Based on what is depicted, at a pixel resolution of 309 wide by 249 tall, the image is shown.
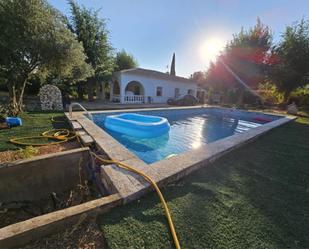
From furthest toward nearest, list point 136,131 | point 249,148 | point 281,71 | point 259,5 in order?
1. point 281,71
2. point 259,5
3. point 136,131
4. point 249,148

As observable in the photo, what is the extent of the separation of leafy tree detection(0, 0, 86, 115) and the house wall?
672 cm

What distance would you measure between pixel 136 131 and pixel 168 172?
3324 millimetres

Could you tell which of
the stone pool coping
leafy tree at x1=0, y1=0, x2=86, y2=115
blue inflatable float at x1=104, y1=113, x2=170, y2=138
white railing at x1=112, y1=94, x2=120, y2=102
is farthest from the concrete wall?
white railing at x1=112, y1=94, x2=120, y2=102

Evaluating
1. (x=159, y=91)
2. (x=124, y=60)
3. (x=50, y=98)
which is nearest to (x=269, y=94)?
(x=159, y=91)

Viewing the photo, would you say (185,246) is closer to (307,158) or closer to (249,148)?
(249,148)

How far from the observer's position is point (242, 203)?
6.66ft

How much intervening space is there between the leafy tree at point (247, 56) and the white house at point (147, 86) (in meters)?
4.77

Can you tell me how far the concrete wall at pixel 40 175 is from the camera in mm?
2649

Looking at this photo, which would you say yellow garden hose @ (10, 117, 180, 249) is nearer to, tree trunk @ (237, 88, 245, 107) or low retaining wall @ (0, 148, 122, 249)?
low retaining wall @ (0, 148, 122, 249)

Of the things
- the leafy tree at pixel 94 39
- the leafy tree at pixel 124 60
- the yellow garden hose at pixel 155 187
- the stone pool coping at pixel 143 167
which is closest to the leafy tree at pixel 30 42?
the leafy tree at pixel 94 39

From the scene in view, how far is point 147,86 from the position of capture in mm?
16750

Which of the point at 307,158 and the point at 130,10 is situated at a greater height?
the point at 130,10

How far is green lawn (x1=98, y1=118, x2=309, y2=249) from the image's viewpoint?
151 cm

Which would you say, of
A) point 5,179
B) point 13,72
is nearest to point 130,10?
point 13,72
